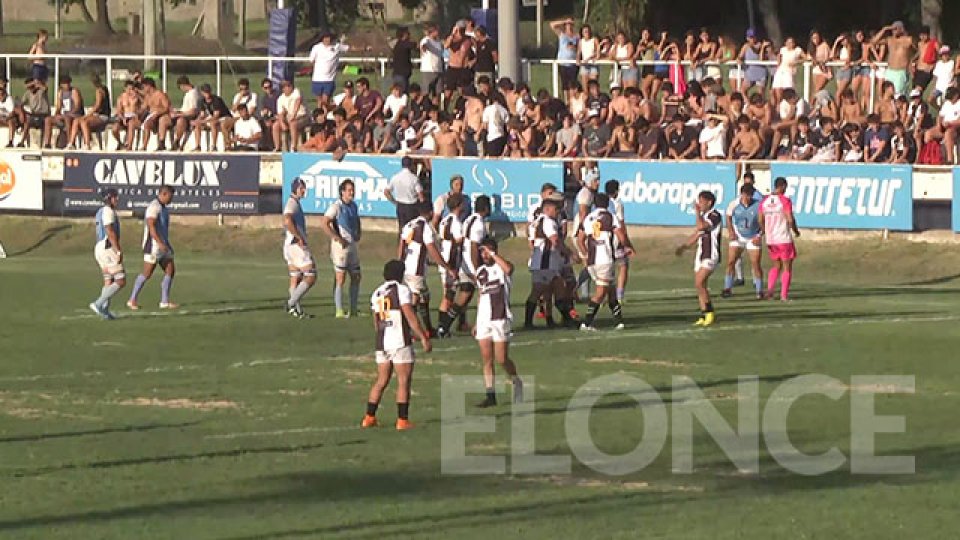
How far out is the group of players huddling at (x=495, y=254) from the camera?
83.9 ft

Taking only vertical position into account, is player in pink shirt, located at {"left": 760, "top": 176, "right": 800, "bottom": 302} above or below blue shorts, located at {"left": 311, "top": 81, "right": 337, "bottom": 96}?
below

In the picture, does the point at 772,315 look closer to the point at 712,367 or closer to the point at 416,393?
the point at 712,367

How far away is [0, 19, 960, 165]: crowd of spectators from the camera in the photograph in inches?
1588

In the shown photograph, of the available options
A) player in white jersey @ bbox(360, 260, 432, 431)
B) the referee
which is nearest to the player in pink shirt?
the referee

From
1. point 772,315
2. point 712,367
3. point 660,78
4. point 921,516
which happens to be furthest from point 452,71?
point 921,516

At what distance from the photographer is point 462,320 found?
30609 millimetres

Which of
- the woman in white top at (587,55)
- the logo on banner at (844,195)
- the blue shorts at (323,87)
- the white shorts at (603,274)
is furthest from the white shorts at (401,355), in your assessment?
the blue shorts at (323,87)

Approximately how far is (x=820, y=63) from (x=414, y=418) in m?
22.0

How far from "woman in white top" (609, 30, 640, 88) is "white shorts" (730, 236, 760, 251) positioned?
10.3m

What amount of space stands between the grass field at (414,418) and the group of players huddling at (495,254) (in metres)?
0.61

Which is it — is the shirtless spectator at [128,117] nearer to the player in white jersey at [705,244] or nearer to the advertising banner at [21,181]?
the advertising banner at [21,181]

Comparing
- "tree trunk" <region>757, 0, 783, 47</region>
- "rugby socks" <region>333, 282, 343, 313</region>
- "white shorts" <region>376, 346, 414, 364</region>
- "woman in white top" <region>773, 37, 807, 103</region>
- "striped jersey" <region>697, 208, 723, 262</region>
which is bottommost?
"rugby socks" <region>333, 282, 343, 313</region>

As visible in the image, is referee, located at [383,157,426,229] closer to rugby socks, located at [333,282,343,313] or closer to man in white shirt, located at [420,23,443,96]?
rugby socks, located at [333,282,343,313]

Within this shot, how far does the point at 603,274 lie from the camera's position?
30234 mm
